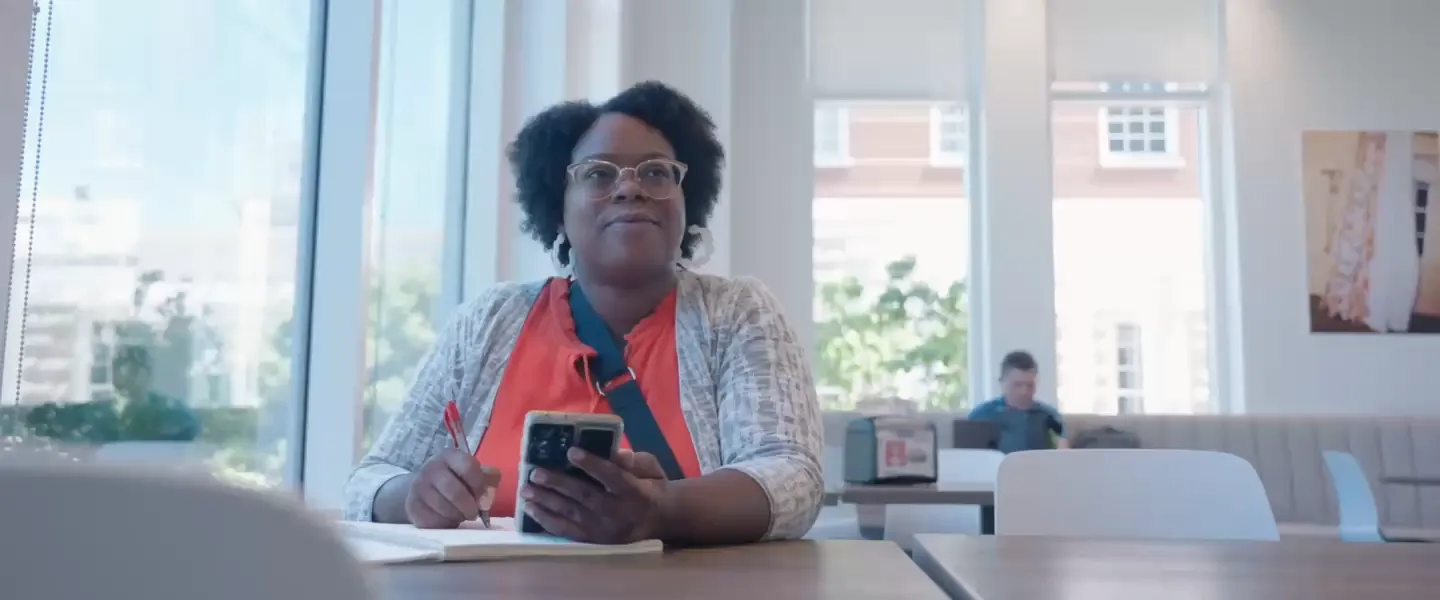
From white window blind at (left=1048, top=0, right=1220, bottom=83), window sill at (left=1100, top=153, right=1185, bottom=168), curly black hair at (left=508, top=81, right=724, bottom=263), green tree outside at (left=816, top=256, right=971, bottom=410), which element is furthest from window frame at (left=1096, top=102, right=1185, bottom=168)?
curly black hair at (left=508, top=81, right=724, bottom=263)

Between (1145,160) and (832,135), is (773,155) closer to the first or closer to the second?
(832,135)

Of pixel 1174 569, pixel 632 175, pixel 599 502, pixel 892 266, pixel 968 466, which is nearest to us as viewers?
pixel 1174 569

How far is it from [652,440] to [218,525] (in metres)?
1.12

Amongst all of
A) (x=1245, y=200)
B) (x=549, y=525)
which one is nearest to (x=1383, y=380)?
(x=1245, y=200)

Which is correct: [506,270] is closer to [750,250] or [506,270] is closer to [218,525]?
[750,250]

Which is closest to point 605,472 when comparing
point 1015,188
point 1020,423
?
point 1020,423

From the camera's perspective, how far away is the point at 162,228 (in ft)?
5.24

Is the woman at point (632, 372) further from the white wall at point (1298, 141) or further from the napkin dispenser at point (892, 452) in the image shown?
the white wall at point (1298, 141)

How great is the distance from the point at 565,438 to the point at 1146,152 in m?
5.68

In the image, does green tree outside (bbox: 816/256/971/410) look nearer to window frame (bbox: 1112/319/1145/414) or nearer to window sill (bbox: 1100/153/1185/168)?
window frame (bbox: 1112/319/1145/414)

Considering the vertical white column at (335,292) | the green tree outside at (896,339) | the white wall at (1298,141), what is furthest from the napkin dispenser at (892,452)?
the white wall at (1298,141)

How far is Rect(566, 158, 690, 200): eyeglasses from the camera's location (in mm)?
1562

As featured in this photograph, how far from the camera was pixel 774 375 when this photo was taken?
1.37m

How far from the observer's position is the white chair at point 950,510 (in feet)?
10.1
